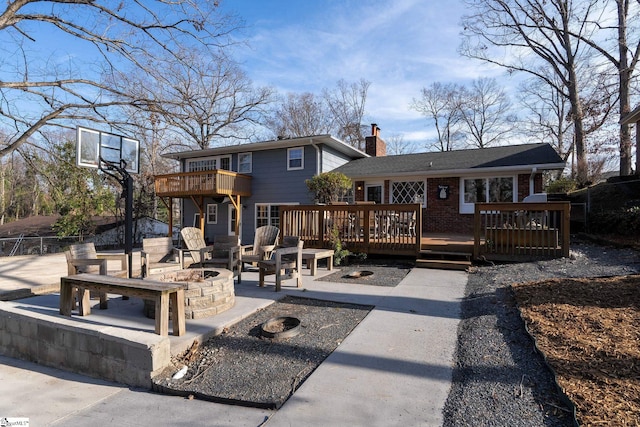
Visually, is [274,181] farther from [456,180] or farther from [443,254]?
[443,254]

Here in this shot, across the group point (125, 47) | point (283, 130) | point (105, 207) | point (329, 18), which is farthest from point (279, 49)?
point (283, 130)

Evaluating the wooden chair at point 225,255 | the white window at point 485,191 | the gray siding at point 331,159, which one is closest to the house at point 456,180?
the white window at point 485,191

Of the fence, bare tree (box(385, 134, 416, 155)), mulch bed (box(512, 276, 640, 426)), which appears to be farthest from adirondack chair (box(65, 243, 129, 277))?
bare tree (box(385, 134, 416, 155))

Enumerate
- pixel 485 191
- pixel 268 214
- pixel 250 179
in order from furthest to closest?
pixel 250 179 < pixel 268 214 < pixel 485 191

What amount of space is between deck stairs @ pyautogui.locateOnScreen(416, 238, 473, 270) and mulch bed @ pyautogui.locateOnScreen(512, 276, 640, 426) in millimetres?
2550

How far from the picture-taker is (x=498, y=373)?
2.61 meters

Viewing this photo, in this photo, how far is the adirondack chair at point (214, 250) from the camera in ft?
21.0

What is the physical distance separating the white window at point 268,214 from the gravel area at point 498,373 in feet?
35.1

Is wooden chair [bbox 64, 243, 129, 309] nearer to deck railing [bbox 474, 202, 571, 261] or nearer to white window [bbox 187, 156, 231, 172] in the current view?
deck railing [bbox 474, 202, 571, 261]

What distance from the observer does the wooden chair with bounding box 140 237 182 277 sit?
18.7 feet

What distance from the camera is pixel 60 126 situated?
9375 millimetres

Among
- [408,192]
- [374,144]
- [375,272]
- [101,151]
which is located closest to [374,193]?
[408,192]

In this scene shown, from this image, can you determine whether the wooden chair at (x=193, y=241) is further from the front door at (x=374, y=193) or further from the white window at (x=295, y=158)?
the front door at (x=374, y=193)

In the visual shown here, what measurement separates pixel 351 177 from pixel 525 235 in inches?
283
